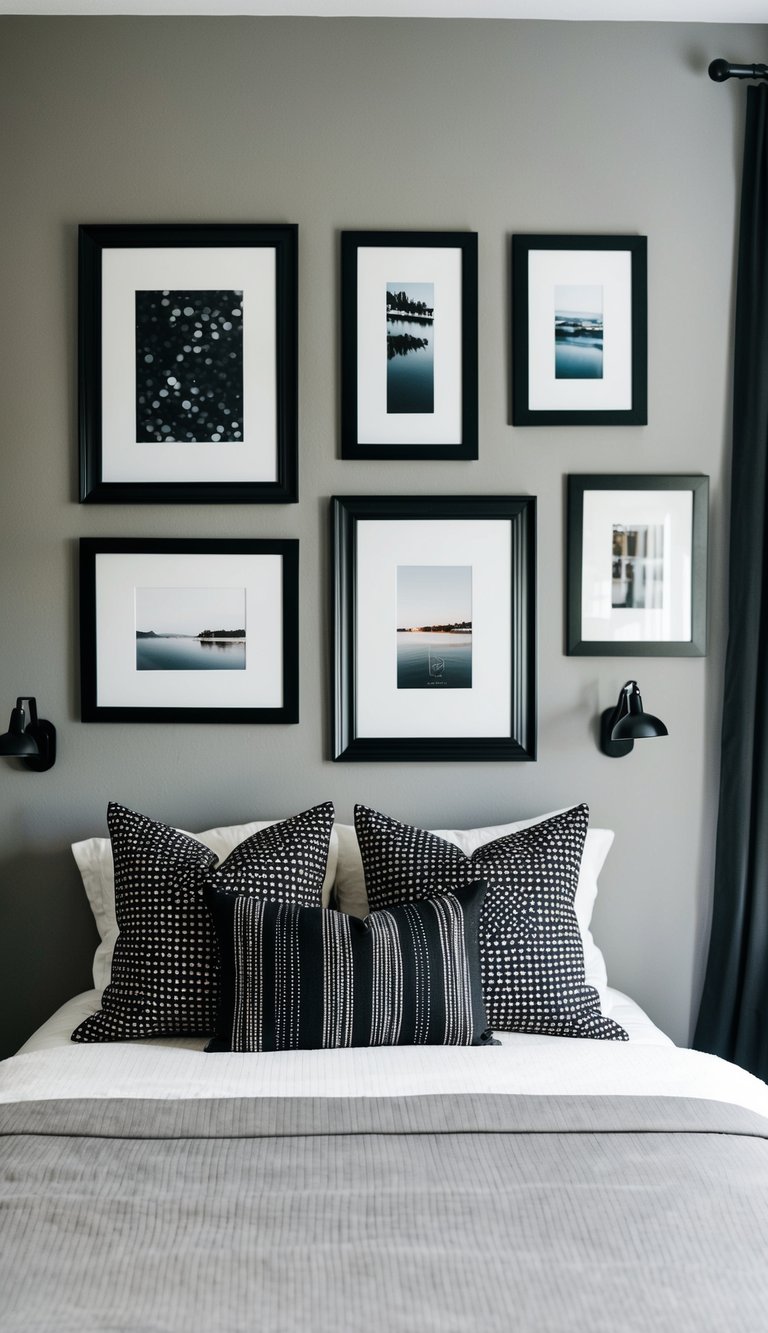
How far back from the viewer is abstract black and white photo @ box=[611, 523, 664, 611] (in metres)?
2.55

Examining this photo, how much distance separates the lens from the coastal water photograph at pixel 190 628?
2.52 meters

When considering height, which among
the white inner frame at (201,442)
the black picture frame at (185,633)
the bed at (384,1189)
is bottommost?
the bed at (384,1189)

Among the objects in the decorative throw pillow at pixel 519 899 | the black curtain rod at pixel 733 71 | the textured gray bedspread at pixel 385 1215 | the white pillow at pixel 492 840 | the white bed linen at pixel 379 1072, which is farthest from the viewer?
the black curtain rod at pixel 733 71

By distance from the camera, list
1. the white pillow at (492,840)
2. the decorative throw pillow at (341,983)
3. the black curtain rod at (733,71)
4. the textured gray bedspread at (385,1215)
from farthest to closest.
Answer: the black curtain rod at (733,71), the white pillow at (492,840), the decorative throw pillow at (341,983), the textured gray bedspread at (385,1215)

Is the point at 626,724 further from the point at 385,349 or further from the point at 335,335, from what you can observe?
the point at 335,335

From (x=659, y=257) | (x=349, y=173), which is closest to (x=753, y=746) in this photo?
(x=659, y=257)

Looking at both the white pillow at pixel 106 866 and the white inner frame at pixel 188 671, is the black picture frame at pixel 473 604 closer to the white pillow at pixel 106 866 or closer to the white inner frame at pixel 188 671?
the white inner frame at pixel 188 671

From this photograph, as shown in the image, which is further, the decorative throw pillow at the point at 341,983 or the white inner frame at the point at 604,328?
the white inner frame at the point at 604,328

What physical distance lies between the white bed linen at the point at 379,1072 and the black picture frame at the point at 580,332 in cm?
149

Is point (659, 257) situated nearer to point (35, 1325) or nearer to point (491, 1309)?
point (491, 1309)

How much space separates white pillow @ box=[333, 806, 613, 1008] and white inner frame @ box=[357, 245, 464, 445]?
97cm

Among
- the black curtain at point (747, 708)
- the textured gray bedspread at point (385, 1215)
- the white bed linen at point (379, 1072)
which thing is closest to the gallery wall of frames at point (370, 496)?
the black curtain at point (747, 708)

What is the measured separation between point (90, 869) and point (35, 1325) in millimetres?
1296

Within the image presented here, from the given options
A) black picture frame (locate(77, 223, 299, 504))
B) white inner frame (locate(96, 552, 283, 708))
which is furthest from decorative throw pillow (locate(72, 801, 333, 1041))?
black picture frame (locate(77, 223, 299, 504))
